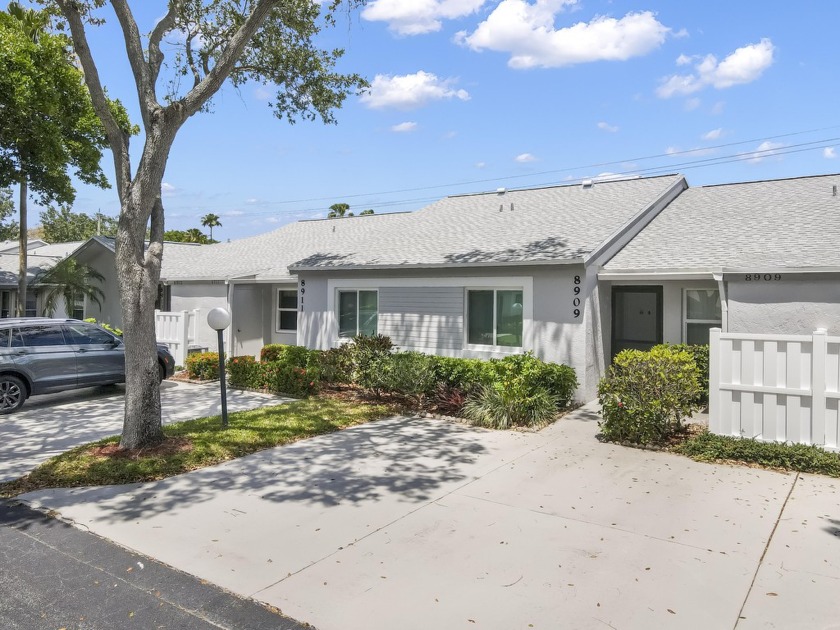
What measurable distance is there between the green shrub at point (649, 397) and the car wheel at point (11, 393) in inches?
407

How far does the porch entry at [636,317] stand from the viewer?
38.7ft

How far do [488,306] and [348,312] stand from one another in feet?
13.0

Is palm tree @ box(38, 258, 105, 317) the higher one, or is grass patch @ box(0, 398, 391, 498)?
palm tree @ box(38, 258, 105, 317)

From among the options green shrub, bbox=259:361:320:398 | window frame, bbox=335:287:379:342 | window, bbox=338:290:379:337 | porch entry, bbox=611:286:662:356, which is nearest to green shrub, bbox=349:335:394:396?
green shrub, bbox=259:361:320:398

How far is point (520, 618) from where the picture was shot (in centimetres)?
375

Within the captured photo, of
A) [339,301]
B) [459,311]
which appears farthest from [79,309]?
[459,311]

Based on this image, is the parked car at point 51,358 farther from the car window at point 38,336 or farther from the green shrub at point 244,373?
the green shrub at point 244,373

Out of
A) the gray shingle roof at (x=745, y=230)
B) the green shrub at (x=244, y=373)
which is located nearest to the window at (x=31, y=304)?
the green shrub at (x=244, y=373)

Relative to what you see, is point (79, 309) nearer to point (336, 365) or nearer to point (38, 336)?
point (38, 336)

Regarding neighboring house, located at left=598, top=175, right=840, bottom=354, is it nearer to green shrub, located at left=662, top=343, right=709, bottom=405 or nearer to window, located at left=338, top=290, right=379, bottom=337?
green shrub, located at left=662, top=343, right=709, bottom=405

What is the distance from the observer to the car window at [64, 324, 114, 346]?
11650 mm

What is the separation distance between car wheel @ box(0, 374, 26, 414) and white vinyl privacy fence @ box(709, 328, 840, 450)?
11732 millimetres

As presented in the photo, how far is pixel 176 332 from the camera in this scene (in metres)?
16.3

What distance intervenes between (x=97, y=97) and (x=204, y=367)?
8222 mm
